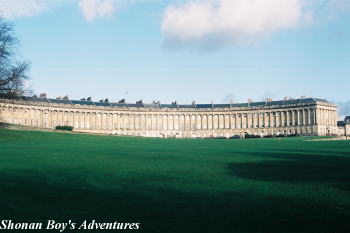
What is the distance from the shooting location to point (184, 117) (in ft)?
513

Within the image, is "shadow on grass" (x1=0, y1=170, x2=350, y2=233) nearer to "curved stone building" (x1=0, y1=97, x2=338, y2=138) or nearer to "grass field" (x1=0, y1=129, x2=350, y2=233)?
"grass field" (x1=0, y1=129, x2=350, y2=233)

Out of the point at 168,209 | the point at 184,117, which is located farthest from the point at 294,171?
the point at 184,117

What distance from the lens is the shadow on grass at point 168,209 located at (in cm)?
1121

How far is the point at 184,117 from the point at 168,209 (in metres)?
144

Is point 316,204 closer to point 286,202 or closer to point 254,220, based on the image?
point 286,202

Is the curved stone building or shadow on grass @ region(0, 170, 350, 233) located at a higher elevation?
the curved stone building

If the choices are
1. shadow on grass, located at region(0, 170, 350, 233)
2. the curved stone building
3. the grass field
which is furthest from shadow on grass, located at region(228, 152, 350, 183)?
the curved stone building

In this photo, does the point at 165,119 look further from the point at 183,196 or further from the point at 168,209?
the point at 168,209

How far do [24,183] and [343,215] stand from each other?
10936mm

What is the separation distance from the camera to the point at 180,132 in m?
156

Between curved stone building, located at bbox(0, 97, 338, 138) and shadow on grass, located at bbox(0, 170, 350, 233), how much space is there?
118m

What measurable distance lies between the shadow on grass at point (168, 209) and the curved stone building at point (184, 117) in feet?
386

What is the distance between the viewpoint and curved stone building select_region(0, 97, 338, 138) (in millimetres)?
133500

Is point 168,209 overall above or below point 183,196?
below
